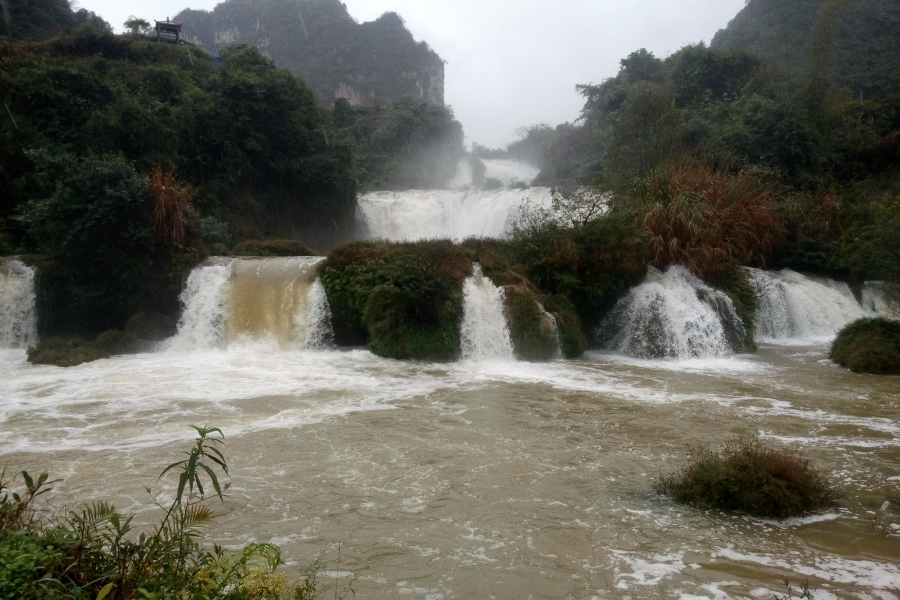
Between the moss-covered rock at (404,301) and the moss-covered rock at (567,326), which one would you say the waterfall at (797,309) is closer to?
the moss-covered rock at (567,326)

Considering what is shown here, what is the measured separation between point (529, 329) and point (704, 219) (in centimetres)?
611

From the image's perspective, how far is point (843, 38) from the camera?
4069 centimetres

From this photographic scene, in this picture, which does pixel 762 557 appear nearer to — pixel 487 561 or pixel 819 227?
pixel 487 561

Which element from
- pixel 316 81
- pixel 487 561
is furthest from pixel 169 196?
pixel 316 81

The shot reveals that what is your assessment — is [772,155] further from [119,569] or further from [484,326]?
[119,569]

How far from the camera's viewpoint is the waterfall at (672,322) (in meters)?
13.9

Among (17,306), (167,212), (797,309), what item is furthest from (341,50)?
(797,309)

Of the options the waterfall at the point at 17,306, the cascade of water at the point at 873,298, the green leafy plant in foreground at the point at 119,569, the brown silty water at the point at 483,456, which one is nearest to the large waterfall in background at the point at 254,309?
the brown silty water at the point at 483,456

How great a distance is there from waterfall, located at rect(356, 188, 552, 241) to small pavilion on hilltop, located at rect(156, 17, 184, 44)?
1661 cm

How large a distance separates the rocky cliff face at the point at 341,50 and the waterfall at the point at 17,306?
54.6 metres

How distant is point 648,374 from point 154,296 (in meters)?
11.2

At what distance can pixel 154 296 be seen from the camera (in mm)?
15109

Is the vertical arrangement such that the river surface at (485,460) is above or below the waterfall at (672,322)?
below

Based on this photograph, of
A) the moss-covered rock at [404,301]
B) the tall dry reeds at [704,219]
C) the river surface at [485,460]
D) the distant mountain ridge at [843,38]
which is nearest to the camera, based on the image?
the river surface at [485,460]
